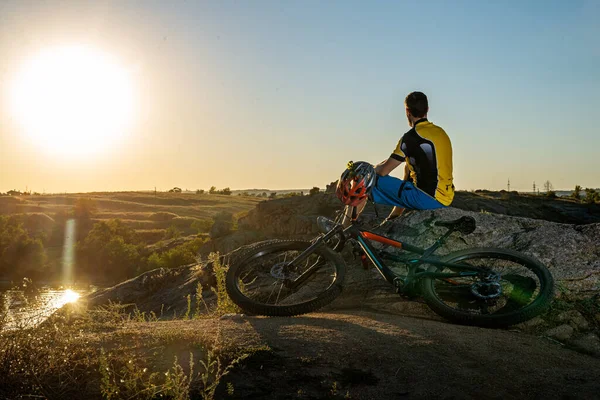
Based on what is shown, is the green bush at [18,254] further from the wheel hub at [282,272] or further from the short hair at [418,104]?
the short hair at [418,104]

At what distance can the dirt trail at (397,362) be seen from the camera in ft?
15.9

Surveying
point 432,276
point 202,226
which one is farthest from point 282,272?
point 202,226

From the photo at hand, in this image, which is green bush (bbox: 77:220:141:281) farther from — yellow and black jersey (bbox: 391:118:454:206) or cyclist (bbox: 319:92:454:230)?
yellow and black jersey (bbox: 391:118:454:206)

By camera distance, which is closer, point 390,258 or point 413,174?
point 390,258

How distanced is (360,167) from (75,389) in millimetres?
4561

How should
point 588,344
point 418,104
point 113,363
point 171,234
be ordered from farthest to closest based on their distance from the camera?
point 171,234 < point 418,104 < point 588,344 < point 113,363

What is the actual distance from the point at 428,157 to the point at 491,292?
2.10 m

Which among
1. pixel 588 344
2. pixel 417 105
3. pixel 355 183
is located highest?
pixel 417 105

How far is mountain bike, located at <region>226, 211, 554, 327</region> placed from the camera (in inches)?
279

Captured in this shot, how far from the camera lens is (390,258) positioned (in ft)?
24.6

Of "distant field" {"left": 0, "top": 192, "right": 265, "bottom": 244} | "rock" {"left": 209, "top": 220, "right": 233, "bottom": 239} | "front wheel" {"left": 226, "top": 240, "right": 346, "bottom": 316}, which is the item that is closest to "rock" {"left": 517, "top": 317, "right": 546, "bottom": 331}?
"front wheel" {"left": 226, "top": 240, "right": 346, "bottom": 316}

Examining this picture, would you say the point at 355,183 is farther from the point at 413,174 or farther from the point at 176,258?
the point at 176,258

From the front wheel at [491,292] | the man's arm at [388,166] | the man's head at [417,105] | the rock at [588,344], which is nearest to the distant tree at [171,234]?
the man's arm at [388,166]

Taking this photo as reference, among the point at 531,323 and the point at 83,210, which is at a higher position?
the point at 531,323
